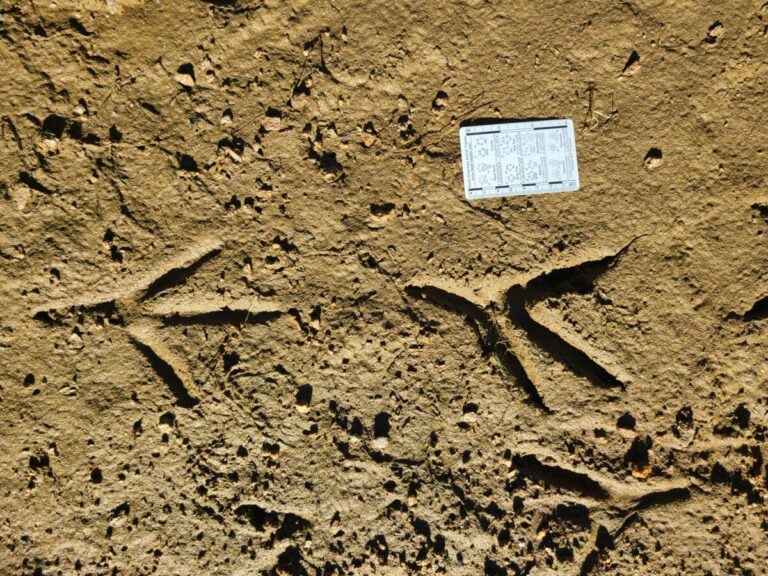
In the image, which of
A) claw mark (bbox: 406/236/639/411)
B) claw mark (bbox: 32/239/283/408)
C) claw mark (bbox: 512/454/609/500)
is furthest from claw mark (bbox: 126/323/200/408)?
claw mark (bbox: 512/454/609/500)

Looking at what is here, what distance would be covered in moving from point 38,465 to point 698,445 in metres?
2.83

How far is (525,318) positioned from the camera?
2.48m

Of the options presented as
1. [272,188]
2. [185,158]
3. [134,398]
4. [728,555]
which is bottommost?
[728,555]

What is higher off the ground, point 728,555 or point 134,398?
point 134,398

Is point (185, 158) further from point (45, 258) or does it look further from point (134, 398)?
point (134, 398)

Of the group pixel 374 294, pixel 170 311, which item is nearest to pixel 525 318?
pixel 374 294

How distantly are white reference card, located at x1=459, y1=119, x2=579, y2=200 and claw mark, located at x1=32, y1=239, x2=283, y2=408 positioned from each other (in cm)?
108

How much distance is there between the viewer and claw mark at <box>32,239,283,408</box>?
7.85 ft

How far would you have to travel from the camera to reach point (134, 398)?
2371mm

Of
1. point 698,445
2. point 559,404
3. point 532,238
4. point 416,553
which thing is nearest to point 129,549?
point 416,553

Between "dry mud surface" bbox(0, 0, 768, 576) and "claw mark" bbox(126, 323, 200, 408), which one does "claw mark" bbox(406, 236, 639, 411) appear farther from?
"claw mark" bbox(126, 323, 200, 408)

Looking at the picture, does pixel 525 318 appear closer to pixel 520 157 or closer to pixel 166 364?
pixel 520 157

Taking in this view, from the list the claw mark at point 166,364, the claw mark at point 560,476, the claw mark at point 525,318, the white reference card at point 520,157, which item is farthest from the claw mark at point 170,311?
the claw mark at point 560,476

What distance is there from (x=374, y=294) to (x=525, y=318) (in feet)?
2.23
